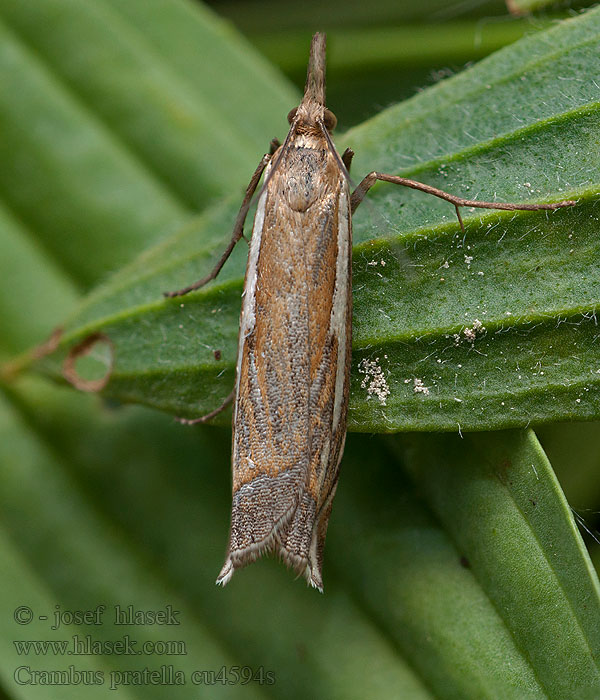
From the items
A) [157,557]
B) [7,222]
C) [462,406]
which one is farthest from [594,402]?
[7,222]

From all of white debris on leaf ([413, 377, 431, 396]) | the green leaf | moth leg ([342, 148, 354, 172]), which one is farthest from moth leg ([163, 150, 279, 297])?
white debris on leaf ([413, 377, 431, 396])

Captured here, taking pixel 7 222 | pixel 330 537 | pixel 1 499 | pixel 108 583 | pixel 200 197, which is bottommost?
pixel 330 537

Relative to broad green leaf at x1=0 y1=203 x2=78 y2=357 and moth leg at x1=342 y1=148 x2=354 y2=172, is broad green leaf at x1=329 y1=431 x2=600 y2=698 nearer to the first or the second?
moth leg at x1=342 y1=148 x2=354 y2=172

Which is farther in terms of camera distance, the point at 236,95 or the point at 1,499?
the point at 236,95

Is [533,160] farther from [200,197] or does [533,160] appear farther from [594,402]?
[200,197]

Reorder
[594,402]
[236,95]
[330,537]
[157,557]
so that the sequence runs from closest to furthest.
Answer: [594,402] → [330,537] → [157,557] → [236,95]

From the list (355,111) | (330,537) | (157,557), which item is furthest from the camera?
(355,111)

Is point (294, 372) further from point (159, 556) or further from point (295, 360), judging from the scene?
point (159, 556)

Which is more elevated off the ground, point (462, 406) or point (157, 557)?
point (462, 406)
